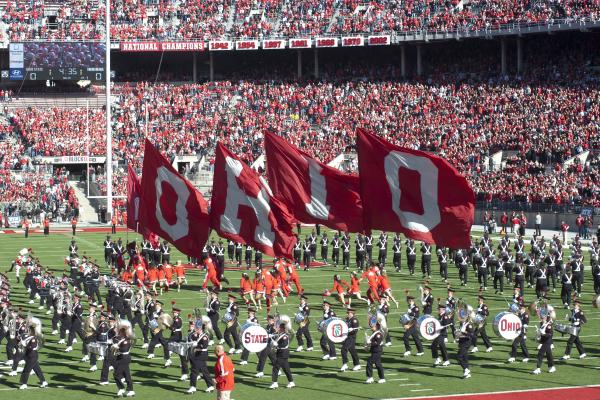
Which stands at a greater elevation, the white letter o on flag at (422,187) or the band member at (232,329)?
the white letter o on flag at (422,187)

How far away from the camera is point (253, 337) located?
19.7 m

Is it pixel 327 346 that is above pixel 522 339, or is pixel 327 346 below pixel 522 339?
below

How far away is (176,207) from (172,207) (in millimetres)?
128

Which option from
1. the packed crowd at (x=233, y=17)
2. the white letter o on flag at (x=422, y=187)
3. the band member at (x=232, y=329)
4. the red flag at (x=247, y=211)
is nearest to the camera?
the white letter o on flag at (x=422, y=187)

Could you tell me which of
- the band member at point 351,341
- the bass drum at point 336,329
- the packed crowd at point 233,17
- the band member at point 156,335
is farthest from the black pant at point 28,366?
the packed crowd at point 233,17

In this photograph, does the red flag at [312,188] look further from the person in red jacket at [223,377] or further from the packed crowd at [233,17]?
the packed crowd at [233,17]

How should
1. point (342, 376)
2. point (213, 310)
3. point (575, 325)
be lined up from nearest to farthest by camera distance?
point (342, 376) < point (575, 325) < point (213, 310)

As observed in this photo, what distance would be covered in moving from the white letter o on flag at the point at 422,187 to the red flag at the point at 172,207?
4.76m

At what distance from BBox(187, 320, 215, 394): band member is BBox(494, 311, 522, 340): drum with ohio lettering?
5.09 meters

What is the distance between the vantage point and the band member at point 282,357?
19.7 metres

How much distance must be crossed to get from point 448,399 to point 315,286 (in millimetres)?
13791

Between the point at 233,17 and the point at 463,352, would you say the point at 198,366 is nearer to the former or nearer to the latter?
the point at 463,352

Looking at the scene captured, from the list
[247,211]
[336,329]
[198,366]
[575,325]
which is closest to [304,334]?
[336,329]

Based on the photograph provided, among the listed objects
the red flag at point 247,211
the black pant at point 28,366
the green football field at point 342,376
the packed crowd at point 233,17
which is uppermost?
the packed crowd at point 233,17
